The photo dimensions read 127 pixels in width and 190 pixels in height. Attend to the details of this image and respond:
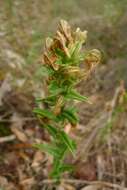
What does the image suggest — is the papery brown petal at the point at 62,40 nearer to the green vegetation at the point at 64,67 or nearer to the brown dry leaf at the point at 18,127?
the green vegetation at the point at 64,67

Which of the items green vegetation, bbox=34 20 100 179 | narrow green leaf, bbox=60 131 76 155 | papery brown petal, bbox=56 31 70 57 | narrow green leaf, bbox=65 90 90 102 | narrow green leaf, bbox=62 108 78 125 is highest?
papery brown petal, bbox=56 31 70 57

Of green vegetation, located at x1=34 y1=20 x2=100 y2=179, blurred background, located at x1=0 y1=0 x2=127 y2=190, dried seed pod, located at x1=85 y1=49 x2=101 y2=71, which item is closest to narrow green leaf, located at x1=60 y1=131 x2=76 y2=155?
green vegetation, located at x1=34 y1=20 x2=100 y2=179

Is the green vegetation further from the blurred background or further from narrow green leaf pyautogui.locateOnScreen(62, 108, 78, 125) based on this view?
the blurred background

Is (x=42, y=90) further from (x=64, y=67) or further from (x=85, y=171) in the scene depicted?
(x=64, y=67)

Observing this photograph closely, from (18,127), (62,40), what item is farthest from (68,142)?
(18,127)

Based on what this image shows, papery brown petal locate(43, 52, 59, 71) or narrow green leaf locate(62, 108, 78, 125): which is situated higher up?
papery brown petal locate(43, 52, 59, 71)

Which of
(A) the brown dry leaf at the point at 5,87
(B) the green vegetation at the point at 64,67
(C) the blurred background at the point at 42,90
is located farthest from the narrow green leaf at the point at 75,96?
(A) the brown dry leaf at the point at 5,87

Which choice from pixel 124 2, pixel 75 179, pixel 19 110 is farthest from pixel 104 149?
pixel 124 2

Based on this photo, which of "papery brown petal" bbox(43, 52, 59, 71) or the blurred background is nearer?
"papery brown petal" bbox(43, 52, 59, 71)
